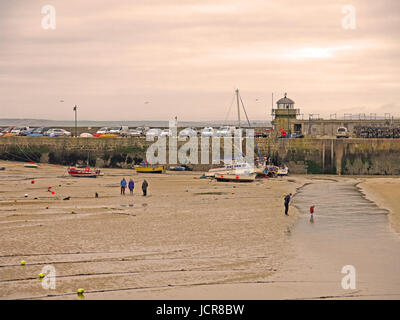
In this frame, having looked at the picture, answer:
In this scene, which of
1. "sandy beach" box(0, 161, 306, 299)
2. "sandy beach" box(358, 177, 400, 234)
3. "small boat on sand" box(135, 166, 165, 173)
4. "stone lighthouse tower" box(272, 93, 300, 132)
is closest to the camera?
"sandy beach" box(0, 161, 306, 299)

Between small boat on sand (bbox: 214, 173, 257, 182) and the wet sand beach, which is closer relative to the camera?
the wet sand beach

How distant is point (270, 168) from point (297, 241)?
25.4 m

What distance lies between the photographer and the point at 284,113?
5869cm

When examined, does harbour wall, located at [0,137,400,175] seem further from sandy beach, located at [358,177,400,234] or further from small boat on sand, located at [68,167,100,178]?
small boat on sand, located at [68,167,100,178]

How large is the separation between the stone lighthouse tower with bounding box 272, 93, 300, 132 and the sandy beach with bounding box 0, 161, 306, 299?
29.4m

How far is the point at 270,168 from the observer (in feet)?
137

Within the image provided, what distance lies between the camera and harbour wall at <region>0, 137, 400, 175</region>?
44469mm

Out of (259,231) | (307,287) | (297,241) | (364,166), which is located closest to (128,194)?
(259,231)

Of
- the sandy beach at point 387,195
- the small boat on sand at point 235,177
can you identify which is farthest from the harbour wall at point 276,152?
the small boat on sand at point 235,177

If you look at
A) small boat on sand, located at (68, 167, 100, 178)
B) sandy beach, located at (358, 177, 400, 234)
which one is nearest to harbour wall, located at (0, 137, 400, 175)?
sandy beach, located at (358, 177, 400, 234)

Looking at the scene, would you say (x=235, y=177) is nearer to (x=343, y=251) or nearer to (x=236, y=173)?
(x=236, y=173)

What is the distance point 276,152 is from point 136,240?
1214 inches
